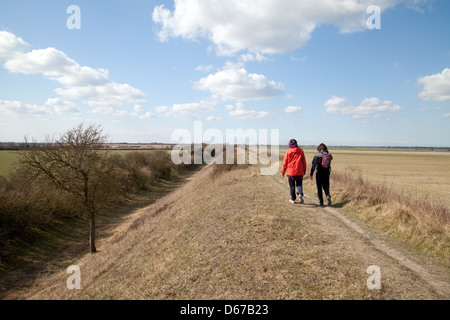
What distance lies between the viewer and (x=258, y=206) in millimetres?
10438

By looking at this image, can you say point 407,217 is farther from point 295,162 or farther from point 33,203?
point 33,203

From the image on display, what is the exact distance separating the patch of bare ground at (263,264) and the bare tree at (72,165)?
6.93m

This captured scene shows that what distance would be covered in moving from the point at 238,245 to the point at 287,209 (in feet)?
11.4

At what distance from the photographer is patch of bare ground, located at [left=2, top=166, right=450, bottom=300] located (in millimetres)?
4586

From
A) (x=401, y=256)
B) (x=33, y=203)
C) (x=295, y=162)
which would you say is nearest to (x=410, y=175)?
(x=295, y=162)

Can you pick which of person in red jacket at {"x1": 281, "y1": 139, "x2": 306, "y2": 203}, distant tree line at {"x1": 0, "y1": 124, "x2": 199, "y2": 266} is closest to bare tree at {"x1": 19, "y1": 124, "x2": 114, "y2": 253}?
distant tree line at {"x1": 0, "y1": 124, "x2": 199, "y2": 266}

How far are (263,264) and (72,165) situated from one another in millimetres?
15206

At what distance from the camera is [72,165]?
1578cm

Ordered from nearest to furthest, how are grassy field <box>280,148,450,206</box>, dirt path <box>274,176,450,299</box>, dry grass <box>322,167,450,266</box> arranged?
1. dirt path <box>274,176,450,299</box>
2. dry grass <box>322,167,450,266</box>
3. grassy field <box>280,148,450,206</box>

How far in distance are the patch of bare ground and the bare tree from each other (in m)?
6.93

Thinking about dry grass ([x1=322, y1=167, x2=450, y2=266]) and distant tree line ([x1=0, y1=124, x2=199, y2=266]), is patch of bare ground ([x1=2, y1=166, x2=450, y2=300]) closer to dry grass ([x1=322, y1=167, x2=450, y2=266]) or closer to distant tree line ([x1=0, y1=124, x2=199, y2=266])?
dry grass ([x1=322, y1=167, x2=450, y2=266])
